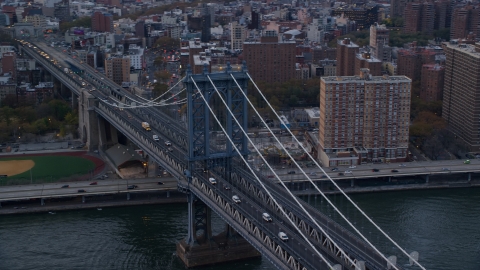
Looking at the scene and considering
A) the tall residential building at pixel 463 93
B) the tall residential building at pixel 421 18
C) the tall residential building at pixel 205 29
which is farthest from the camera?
the tall residential building at pixel 421 18

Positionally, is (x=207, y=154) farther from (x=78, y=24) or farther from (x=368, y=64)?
(x=78, y=24)

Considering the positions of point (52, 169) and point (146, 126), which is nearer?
point (146, 126)

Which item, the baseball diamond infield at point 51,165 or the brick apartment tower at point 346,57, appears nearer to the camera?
the baseball diamond infield at point 51,165

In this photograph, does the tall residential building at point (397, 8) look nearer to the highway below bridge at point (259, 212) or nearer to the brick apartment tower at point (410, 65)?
the brick apartment tower at point (410, 65)

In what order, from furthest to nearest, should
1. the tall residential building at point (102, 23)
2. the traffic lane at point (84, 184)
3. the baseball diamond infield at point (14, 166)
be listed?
the tall residential building at point (102, 23) < the baseball diamond infield at point (14, 166) < the traffic lane at point (84, 184)

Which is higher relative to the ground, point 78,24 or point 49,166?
point 78,24

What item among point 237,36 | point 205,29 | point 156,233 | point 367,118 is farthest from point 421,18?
point 156,233

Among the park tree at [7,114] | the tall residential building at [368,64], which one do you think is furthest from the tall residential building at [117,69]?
the tall residential building at [368,64]
